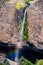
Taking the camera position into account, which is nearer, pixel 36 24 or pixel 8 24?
pixel 36 24

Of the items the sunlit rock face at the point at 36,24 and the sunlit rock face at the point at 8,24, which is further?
the sunlit rock face at the point at 8,24

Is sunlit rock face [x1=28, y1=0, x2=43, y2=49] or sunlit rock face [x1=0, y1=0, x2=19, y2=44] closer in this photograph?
sunlit rock face [x1=28, y1=0, x2=43, y2=49]

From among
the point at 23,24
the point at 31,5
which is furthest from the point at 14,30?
the point at 31,5

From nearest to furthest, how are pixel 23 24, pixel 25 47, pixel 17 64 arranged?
pixel 17 64, pixel 25 47, pixel 23 24

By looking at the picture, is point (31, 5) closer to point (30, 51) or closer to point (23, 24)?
point (23, 24)
